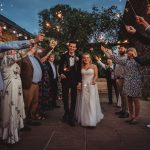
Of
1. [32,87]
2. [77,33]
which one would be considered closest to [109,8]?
[77,33]

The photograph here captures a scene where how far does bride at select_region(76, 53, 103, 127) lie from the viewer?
750 centimetres

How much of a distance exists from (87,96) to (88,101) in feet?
0.43

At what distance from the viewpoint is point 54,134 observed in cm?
668

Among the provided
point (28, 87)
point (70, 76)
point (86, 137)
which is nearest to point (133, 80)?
point (70, 76)

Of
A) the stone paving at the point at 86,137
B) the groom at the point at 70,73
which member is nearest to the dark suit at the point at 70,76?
the groom at the point at 70,73

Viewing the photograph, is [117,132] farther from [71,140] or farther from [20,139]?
[20,139]

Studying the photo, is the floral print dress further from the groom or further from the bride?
the groom

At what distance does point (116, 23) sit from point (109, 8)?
3.66 feet

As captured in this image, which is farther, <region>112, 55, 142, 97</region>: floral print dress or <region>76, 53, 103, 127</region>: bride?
<region>112, 55, 142, 97</region>: floral print dress

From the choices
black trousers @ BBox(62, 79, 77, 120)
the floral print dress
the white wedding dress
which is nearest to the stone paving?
the white wedding dress

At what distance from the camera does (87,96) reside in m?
7.62

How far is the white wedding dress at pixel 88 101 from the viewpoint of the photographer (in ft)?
24.5

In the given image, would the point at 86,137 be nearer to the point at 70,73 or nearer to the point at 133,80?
the point at 70,73

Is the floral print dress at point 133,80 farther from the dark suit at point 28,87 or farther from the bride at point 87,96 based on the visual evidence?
the dark suit at point 28,87
